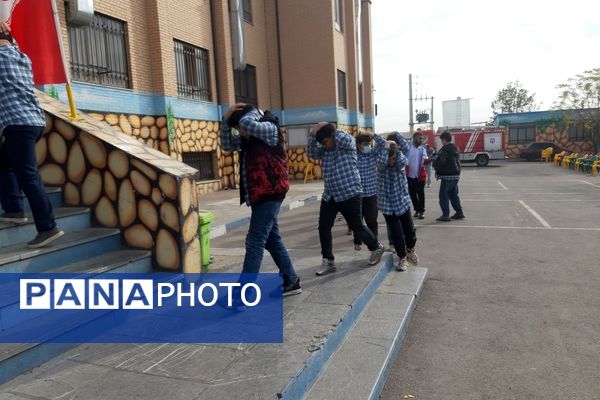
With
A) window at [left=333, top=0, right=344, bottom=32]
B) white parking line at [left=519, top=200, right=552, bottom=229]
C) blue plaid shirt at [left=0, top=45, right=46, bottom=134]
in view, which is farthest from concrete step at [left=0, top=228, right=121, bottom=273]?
window at [left=333, top=0, right=344, bottom=32]

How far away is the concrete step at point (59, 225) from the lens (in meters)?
3.48

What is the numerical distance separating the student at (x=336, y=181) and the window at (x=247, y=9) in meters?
14.7

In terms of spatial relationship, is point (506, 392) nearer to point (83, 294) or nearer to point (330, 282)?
point (330, 282)

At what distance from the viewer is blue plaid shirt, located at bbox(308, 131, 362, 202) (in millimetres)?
4488

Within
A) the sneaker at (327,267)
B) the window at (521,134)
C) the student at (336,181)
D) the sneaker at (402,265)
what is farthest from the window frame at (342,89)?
the window at (521,134)

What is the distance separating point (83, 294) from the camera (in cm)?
315

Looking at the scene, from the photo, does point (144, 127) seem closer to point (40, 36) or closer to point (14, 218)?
point (40, 36)

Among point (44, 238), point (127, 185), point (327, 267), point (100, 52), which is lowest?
point (327, 267)

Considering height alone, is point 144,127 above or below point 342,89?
below

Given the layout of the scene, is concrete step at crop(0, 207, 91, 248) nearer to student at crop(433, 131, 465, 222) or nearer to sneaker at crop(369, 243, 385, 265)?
sneaker at crop(369, 243, 385, 265)

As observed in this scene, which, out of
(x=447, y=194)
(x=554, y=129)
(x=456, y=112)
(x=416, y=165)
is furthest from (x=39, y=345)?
(x=456, y=112)

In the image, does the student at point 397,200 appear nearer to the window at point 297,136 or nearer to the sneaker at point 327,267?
the sneaker at point 327,267

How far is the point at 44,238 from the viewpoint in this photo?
3.42 metres

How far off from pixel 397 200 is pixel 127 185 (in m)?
2.98
